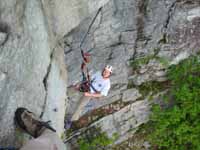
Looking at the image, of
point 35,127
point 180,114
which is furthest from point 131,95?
point 35,127

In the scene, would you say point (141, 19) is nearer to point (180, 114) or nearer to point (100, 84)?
point (100, 84)

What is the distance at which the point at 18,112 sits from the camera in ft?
24.9

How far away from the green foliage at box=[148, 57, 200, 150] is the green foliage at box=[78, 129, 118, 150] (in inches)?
51.1

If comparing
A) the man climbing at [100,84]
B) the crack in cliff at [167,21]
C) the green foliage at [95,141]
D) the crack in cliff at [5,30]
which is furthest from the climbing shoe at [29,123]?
the green foliage at [95,141]

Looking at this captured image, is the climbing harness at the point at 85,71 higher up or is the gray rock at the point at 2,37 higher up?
the gray rock at the point at 2,37

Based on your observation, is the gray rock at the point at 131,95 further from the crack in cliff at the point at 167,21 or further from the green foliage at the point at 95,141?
the crack in cliff at the point at 167,21

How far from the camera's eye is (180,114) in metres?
13.6

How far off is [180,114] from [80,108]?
3.06m

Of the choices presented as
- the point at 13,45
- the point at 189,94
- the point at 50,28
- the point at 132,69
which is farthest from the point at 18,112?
the point at 189,94

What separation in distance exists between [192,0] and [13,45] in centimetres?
617

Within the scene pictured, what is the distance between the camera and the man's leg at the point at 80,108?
11.7 m

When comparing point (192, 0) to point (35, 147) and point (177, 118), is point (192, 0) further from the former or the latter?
point (35, 147)

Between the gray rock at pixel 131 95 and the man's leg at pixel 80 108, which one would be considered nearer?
the man's leg at pixel 80 108

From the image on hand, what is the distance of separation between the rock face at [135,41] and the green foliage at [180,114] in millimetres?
376
